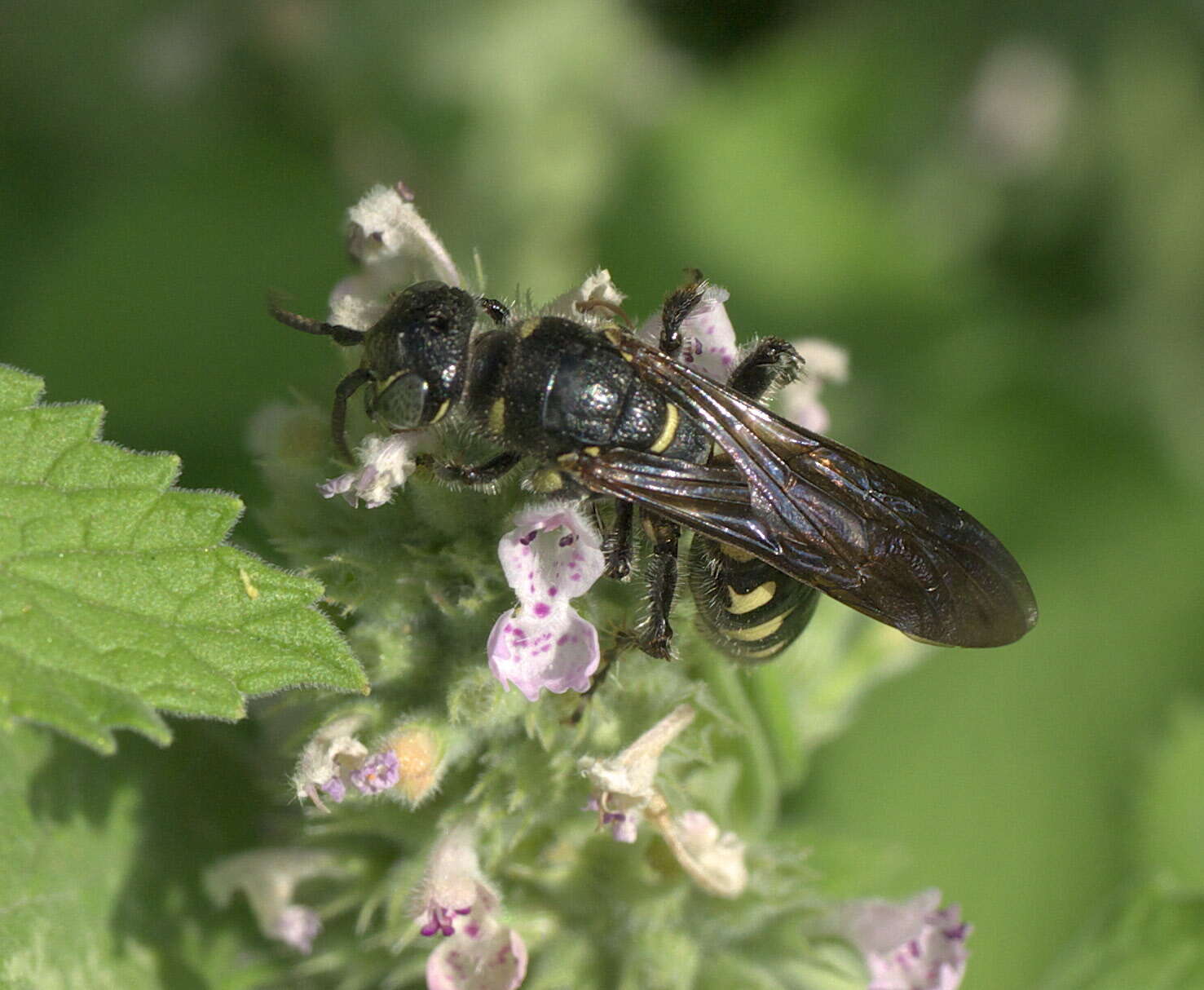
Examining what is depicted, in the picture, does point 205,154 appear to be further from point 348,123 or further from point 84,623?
point 84,623

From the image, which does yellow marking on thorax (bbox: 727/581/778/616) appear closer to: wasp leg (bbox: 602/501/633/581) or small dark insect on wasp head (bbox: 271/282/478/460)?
wasp leg (bbox: 602/501/633/581)

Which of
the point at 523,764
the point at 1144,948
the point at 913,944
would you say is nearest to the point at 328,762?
the point at 523,764

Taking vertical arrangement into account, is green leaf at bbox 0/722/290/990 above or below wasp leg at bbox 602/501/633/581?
below

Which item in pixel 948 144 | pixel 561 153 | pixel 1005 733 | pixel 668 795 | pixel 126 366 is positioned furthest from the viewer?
pixel 948 144

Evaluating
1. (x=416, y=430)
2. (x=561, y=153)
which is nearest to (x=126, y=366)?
(x=561, y=153)

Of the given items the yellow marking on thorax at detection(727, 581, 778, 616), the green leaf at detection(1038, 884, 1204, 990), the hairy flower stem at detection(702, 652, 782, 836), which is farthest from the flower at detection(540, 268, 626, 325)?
the green leaf at detection(1038, 884, 1204, 990)

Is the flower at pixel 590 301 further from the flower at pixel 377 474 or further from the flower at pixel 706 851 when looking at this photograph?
the flower at pixel 706 851
